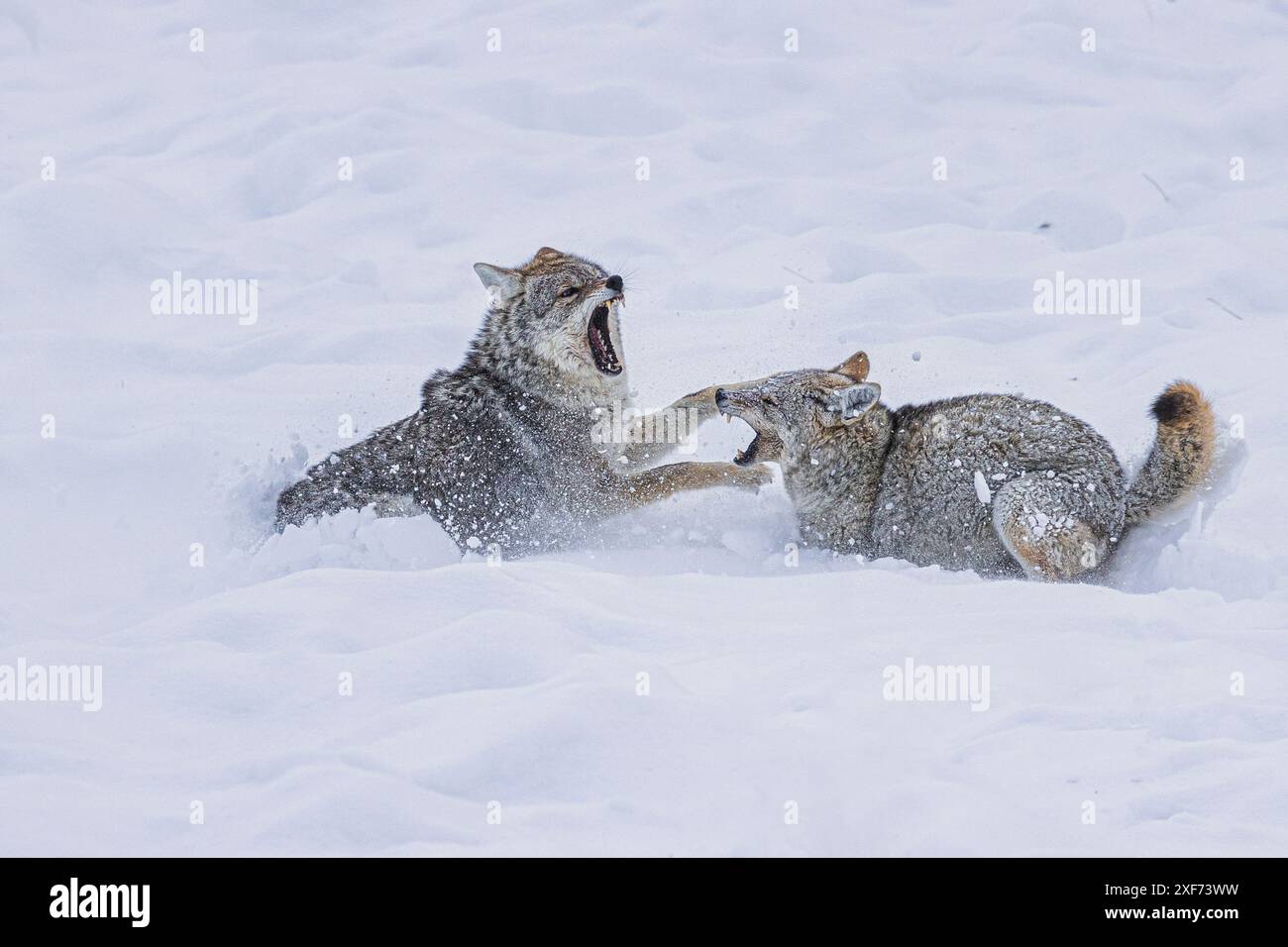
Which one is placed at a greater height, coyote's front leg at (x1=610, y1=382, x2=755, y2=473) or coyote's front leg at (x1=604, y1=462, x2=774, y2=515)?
coyote's front leg at (x1=610, y1=382, x2=755, y2=473)

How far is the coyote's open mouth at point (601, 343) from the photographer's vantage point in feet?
24.8

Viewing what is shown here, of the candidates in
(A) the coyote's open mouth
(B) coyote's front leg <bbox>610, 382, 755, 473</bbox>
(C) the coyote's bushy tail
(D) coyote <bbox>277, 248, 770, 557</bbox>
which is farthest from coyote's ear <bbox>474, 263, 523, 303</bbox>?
(C) the coyote's bushy tail

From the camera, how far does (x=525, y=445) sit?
736 centimetres

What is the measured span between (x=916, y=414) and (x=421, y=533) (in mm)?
2649

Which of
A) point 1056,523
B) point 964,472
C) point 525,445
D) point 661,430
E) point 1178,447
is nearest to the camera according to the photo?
point 1056,523

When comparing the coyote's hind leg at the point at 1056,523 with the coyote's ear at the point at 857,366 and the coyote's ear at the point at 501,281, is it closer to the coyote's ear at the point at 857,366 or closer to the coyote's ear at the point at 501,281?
the coyote's ear at the point at 857,366

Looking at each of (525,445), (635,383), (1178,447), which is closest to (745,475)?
(525,445)

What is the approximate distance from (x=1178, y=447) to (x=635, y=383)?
3.65 metres

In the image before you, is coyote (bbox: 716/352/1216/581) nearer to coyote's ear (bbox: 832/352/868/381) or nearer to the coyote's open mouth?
coyote's ear (bbox: 832/352/868/381)

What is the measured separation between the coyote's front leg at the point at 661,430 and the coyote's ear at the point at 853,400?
2.81 feet

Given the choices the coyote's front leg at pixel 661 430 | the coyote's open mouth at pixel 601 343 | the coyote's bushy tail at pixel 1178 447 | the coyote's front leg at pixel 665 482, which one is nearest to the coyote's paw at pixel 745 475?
the coyote's front leg at pixel 665 482

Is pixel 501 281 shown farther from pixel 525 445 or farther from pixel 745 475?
pixel 745 475

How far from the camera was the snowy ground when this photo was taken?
411 centimetres

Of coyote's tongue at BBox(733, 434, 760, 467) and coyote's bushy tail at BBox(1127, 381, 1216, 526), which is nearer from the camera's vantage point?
coyote's bushy tail at BBox(1127, 381, 1216, 526)
